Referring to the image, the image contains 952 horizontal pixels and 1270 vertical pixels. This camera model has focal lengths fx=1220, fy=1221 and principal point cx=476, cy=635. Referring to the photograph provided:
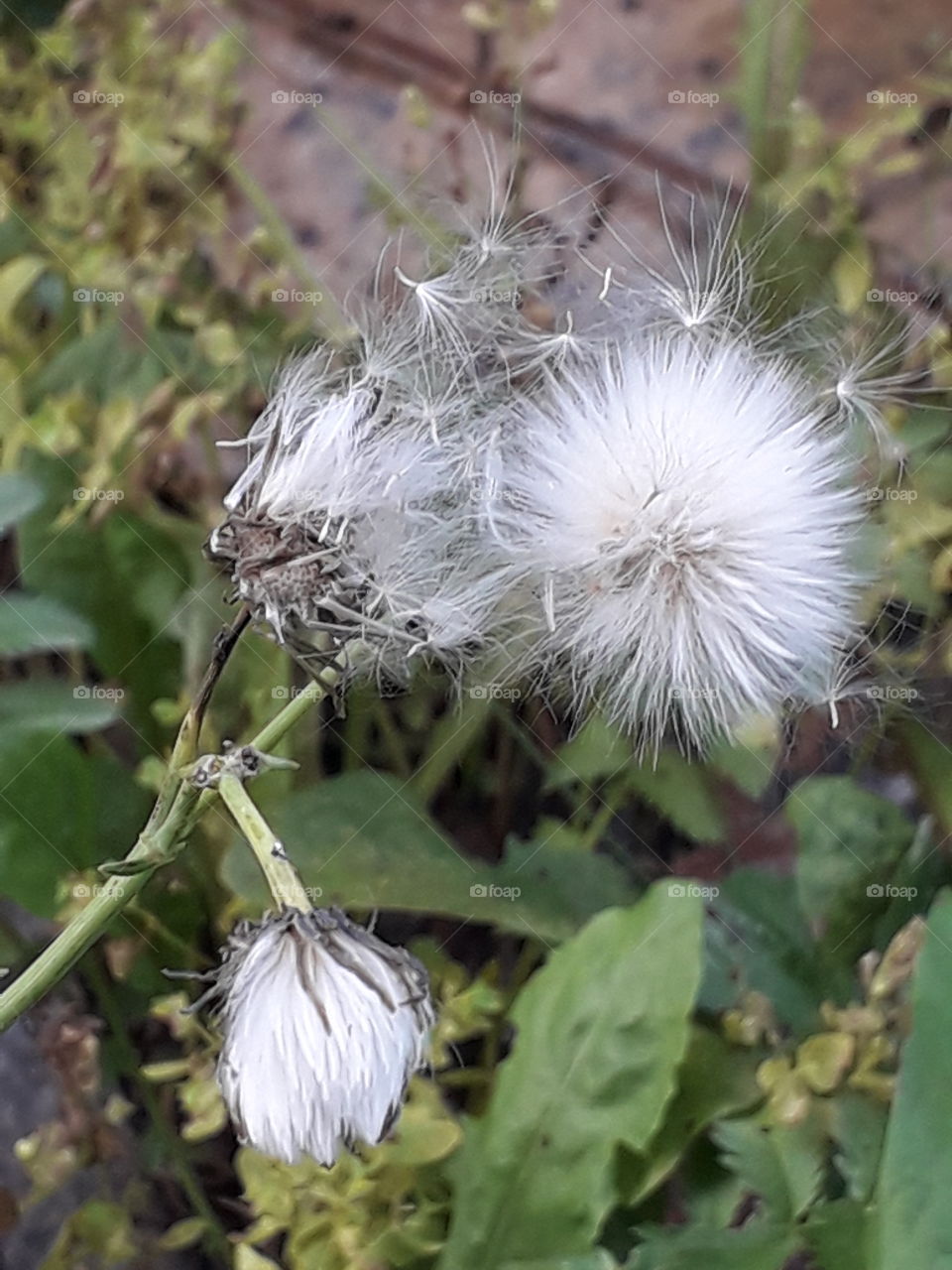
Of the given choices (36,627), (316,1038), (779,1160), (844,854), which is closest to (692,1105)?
(779,1160)

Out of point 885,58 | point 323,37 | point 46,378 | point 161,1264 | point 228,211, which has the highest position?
point 885,58

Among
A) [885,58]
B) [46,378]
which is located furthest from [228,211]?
[885,58]


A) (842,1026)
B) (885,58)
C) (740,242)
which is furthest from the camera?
(885,58)

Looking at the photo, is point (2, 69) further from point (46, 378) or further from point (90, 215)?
point (46, 378)

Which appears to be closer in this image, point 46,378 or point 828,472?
point 828,472

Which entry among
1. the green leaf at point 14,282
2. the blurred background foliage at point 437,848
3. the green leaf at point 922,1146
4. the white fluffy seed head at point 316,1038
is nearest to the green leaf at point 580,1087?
the blurred background foliage at point 437,848

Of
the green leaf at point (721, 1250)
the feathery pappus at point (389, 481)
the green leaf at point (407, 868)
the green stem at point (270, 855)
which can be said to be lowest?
the green leaf at point (721, 1250)

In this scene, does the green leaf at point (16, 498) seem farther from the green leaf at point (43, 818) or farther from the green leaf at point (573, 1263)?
the green leaf at point (573, 1263)
